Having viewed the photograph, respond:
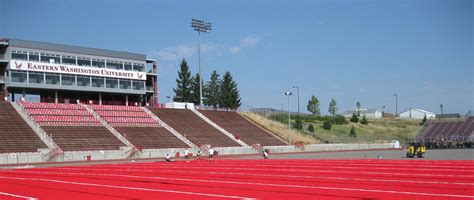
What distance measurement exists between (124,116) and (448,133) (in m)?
34.4

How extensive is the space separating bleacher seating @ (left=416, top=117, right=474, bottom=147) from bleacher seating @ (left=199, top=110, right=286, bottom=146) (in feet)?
52.4

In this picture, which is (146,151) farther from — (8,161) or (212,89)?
(212,89)

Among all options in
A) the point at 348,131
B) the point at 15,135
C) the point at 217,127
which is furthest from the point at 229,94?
the point at 15,135

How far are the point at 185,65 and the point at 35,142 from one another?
50.5 metres

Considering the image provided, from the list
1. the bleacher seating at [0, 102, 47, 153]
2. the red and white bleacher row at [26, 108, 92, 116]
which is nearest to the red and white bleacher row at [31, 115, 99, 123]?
the red and white bleacher row at [26, 108, 92, 116]

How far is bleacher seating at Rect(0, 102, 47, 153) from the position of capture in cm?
3944

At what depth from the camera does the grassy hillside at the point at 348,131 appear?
6788cm

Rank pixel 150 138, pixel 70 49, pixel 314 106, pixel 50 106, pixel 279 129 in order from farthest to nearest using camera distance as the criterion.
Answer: pixel 314 106
pixel 279 129
pixel 70 49
pixel 50 106
pixel 150 138

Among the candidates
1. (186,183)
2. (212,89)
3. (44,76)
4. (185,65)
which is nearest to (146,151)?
(44,76)

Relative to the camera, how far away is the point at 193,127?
5891 centimetres

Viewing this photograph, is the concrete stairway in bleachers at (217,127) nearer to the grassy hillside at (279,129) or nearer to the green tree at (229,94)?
the grassy hillside at (279,129)

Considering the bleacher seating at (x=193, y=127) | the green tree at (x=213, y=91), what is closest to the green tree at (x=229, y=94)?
the green tree at (x=213, y=91)

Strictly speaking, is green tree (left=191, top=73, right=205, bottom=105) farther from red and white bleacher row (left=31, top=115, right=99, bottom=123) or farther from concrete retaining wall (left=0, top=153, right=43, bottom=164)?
concrete retaining wall (left=0, top=153, right=43, bottom=164)

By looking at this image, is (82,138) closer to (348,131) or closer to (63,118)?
(63,118)
